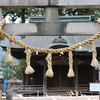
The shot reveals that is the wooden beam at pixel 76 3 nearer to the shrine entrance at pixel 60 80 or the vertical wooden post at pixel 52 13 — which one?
the vertical wooden post at pixel 52 13

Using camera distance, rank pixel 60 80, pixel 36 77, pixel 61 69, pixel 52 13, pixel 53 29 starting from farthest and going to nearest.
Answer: pixel 36 77 → pixel 61 69 → pixel 60 80 → pixel 52 13 → pixel 53 29

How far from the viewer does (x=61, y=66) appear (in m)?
12.9

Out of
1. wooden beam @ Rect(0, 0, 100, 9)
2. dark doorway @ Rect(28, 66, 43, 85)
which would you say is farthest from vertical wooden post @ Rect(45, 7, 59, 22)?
dark doorway @ Rect(28, 66, 43, 85)

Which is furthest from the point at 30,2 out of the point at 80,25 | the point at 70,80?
the point at 70,80

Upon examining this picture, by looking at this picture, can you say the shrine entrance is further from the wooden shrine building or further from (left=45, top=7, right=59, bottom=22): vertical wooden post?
(left=45, top=7, right=59, bottom=22): vertical wooden post

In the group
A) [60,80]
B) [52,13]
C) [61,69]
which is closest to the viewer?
[52,13]

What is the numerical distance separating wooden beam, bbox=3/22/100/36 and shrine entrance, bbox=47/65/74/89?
9493 mm

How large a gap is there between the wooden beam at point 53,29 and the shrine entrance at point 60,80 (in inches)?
374

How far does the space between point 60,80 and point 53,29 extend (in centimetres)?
965

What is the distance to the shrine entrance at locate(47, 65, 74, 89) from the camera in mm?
12661

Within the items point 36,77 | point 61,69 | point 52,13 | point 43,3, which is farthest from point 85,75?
point 43,3

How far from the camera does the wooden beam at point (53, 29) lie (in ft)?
10.8

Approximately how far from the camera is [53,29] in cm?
328

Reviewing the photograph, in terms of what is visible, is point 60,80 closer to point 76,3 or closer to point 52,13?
point 52,13
